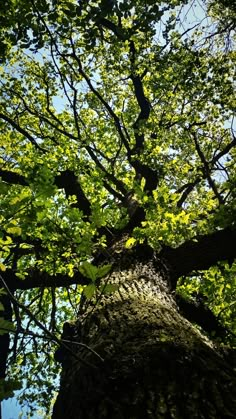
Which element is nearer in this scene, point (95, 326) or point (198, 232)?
point (95, 326)

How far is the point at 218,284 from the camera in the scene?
6.93 m

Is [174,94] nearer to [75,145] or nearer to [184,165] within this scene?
[184,165]

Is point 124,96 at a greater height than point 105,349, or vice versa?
point 124,96

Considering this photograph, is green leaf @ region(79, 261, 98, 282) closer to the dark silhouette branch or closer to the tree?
the tree

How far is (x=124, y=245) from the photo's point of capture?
5.43 m

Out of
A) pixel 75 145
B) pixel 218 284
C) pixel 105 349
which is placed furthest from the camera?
pixel 75 145

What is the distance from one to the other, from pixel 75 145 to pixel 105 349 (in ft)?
23.7

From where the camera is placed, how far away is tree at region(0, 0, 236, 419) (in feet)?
6.46

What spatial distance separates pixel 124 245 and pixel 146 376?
3424 millimetres

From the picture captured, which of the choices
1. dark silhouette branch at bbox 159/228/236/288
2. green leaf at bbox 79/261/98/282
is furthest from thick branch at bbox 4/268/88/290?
green leaf at bbox 79/261/98/282

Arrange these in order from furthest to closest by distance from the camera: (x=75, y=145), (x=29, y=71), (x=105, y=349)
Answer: (x=29, y=71), (x=75, y=145), (x=105, y=349)

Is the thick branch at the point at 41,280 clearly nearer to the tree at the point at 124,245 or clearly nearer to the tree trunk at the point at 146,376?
the tree at the point at 124,245

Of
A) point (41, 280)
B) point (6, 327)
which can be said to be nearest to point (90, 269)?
point (6, 327)

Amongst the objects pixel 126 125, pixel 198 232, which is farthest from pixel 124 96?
pixel 198 232
